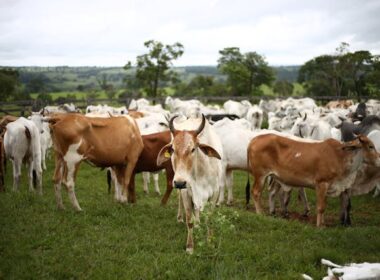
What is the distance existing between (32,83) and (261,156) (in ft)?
214

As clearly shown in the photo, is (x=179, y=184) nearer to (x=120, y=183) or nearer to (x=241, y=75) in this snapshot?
(x=120, y=183)

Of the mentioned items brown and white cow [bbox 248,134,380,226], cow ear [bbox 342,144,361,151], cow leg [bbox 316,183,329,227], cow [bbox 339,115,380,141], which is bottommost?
cow leg [bbox 316,183,329,227]

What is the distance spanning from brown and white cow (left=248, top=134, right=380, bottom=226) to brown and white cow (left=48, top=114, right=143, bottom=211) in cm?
319

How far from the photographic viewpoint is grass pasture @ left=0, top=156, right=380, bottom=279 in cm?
562

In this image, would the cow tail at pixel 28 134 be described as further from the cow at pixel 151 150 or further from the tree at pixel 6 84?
the tree at pixel 6 84

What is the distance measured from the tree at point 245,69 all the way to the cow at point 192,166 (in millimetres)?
42692

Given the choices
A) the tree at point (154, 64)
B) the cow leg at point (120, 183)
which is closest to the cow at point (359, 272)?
the cow leg at point (120, 183)

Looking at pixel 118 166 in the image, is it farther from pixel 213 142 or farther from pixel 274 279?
pixel 274 279

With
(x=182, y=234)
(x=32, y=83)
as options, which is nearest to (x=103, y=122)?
(x=182, y=234)

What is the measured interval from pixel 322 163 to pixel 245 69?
41.2m

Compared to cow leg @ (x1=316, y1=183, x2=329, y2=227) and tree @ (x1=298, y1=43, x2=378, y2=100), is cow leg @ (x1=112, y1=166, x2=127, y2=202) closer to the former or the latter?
cow leg @ (x1=316, y1=183, x2=329, y2=227)

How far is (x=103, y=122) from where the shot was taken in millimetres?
8844

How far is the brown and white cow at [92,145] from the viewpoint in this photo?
8.12 m

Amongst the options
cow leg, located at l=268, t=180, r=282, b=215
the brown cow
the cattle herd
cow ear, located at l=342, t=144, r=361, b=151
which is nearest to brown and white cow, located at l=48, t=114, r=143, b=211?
the cattle herd
